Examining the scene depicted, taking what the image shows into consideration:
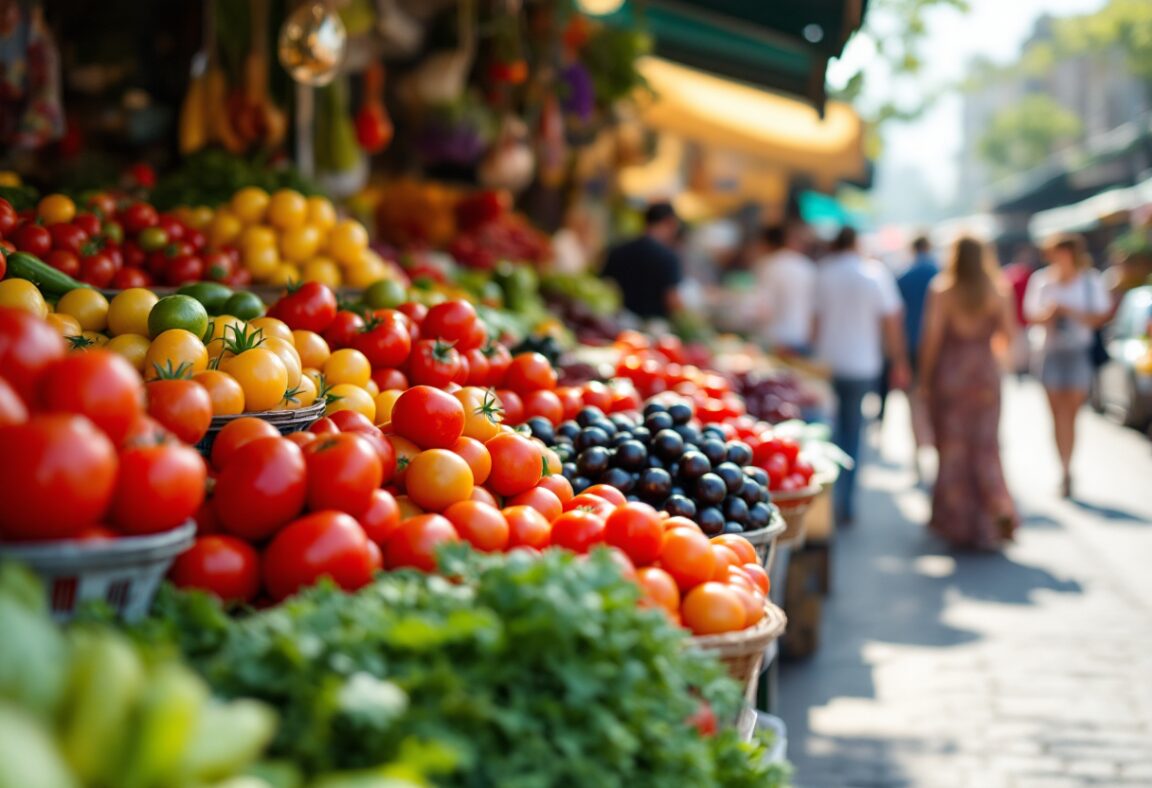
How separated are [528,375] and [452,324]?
1.04ft

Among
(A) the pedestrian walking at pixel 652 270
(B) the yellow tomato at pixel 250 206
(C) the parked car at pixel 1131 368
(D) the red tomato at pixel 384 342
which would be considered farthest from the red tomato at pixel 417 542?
(C) the parked car at pixel 1131 368

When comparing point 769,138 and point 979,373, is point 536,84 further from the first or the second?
point 769,138

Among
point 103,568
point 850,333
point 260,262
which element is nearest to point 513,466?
point 103,568

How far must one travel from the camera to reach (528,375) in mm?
3549

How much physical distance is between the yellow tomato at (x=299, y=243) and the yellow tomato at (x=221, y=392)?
214 centimetres

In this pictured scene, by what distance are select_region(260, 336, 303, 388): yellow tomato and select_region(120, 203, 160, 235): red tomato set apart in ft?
5.79

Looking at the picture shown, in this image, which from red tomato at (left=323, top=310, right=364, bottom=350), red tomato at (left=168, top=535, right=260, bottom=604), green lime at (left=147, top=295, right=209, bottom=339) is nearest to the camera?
red tomato at (left=168, top=535, right=260, bottom=604)

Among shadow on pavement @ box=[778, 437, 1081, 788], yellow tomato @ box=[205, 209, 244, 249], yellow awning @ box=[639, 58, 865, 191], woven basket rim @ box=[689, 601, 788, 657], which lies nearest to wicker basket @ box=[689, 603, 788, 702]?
woven basket rim @ box=[689, 601, 788, 657]

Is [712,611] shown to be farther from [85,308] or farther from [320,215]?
[320,215]

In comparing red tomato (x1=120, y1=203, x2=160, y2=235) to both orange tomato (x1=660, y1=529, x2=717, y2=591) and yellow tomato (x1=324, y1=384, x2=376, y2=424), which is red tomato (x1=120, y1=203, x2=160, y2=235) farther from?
orange tomato (x1=660, y1=529, x2=717, y2=591)

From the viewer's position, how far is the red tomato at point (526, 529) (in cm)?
237

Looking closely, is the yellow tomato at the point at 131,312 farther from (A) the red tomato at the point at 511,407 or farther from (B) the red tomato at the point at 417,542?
(B) the red tomato at the point at 417,542

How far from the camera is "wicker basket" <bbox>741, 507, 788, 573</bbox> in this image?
3.10m

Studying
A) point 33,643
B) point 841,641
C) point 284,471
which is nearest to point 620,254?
point 841,641
